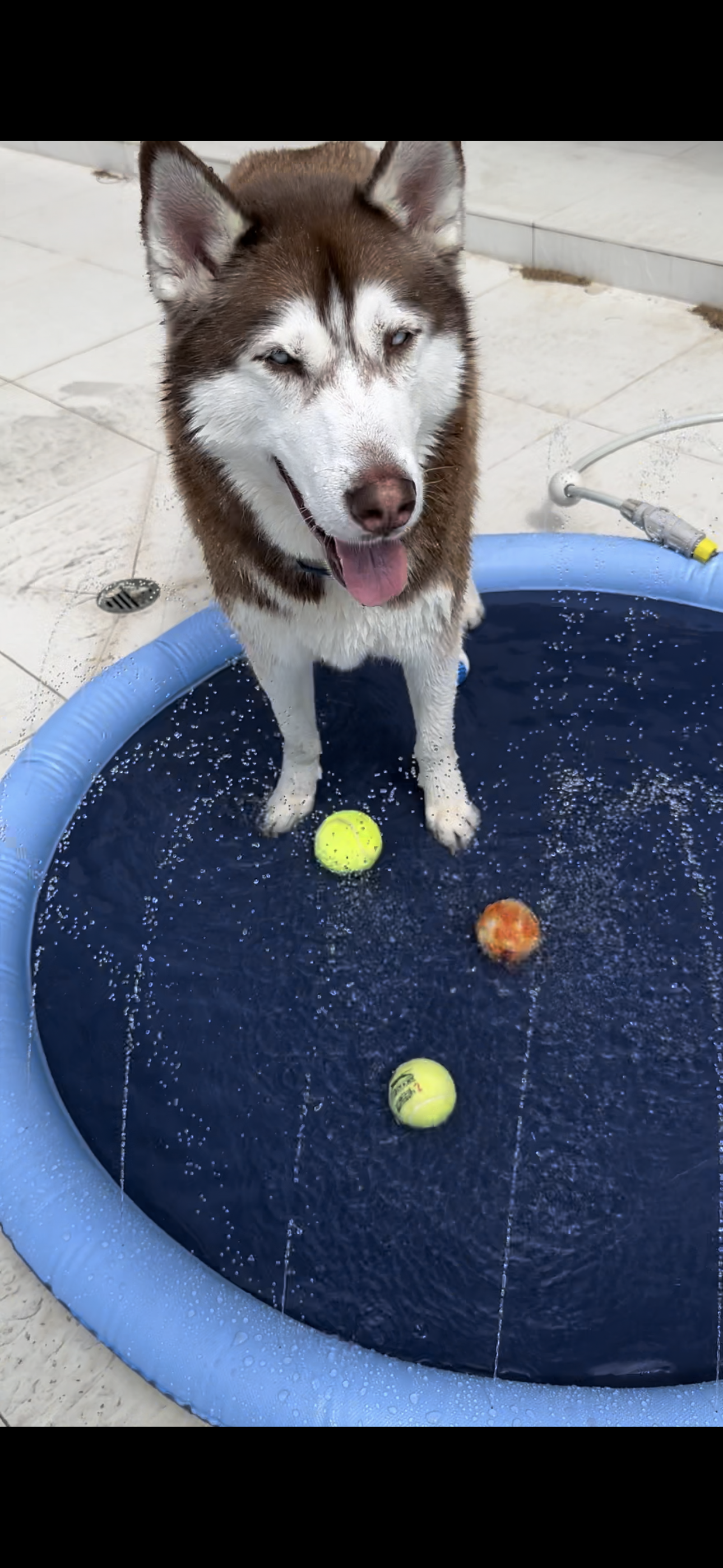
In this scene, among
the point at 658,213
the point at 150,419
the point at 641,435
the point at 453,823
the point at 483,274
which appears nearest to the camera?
the point at 453,823

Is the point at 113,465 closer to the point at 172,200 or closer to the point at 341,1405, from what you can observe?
the point at 172,200

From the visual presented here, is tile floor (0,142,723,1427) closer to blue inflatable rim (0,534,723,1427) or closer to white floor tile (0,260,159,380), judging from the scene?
white floor tile (0,260,159,380)

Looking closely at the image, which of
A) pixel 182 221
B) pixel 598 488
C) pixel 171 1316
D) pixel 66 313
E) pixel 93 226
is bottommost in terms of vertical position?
pixel 171 1316

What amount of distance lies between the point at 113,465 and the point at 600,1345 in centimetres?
433

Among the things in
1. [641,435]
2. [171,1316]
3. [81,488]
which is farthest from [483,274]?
[171,1316]

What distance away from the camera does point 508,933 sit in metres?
2.87

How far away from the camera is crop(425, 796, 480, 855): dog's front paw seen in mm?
3211

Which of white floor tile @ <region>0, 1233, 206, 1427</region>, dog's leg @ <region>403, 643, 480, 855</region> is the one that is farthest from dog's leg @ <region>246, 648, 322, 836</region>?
white floor tile @ <region>0, 1233, 206, 1427</region>

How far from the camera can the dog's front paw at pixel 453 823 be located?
321 cm

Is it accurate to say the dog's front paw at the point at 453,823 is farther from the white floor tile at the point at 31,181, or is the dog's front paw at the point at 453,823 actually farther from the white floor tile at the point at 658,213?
the white floor tile at the point at 31,181

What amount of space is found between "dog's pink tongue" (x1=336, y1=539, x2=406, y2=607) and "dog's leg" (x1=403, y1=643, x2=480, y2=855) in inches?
17.7

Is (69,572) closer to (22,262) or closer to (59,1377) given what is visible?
(59,1377)

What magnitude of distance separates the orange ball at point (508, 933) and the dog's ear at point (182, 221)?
1.68 m

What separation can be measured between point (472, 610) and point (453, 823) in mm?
980
